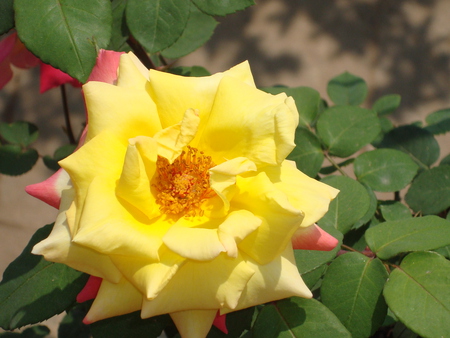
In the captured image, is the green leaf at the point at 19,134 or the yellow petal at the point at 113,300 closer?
the yellow petal at the point at 113,300

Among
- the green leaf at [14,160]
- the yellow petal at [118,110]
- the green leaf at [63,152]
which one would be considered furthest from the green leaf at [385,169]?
the green leaf at [14,160]

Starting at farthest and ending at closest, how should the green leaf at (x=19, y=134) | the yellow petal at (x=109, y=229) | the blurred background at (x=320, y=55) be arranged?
1. the blurred background at (x=320, y=55)
2. the green leaf at (x=19, y=134)
3. the yellow petal at (x=109, y=229)

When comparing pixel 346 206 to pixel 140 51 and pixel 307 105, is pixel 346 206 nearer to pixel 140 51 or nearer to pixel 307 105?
pixel 307 105

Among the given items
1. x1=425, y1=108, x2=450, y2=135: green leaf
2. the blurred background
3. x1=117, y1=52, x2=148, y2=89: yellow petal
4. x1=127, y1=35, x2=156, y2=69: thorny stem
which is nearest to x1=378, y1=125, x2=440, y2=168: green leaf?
x1=425, y1=108, x2=450, y2=135: green leaf

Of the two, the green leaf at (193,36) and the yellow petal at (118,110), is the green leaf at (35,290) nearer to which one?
the yellow petal at (118,110)

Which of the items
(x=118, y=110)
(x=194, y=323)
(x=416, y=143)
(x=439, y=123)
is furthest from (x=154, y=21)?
(x=439, y=123)

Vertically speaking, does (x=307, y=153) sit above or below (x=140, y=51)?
below
